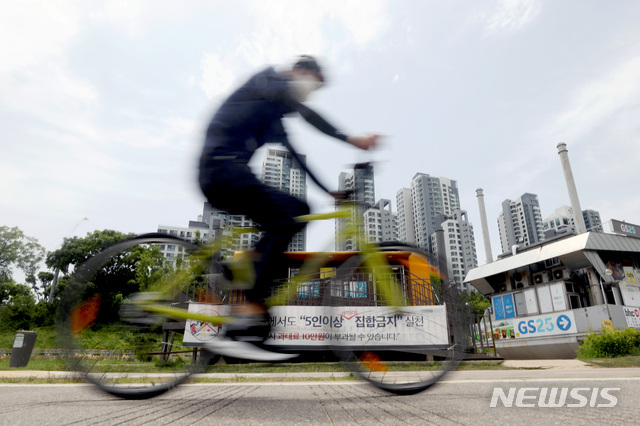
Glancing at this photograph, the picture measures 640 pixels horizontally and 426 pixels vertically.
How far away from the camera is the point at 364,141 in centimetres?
244

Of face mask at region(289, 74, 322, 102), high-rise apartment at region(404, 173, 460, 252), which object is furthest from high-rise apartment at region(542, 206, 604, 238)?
face mask at region(289, 74, 322, 102)

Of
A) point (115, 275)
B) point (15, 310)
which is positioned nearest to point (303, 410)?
point (115, 275)

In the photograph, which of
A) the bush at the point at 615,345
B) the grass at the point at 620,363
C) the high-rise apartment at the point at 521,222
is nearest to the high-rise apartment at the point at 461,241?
the high-rise apartment at the point at 521,222

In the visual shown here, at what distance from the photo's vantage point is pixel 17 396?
2490mm

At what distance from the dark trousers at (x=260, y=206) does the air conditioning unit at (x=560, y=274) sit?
2061 cm

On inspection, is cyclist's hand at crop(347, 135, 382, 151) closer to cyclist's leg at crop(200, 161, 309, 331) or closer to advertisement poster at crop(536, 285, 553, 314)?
cyclist's leg at crop(200, 161, 309, 331)

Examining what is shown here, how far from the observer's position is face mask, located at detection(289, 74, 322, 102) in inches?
92.7

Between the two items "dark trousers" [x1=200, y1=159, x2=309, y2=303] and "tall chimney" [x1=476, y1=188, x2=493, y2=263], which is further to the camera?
"tall chimney" [x1=476, y1=188, x2=493, y2=263]

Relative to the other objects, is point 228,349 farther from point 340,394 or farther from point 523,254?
point 523,254

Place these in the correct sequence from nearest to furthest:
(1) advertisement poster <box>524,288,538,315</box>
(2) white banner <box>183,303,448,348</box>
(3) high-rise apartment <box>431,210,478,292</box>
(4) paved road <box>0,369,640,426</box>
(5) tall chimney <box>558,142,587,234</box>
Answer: (4) paved road <box>0,369,640,426</box> < (2) white banner <box>183,303,448,348</box> < (1) advertisement poster <box>524,288,538,315</box> < (5) tall chimney <box>558,142,587,234</box> < (3) high-rise apartment <box>431,210,478,292</box>

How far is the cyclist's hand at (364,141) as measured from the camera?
2.44 meters

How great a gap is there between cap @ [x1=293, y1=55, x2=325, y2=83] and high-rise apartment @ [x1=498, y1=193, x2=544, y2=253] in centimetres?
9511

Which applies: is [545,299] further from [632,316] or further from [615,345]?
[615,345]

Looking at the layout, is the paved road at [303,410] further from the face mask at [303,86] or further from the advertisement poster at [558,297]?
the advertisement poster at [558,297]
